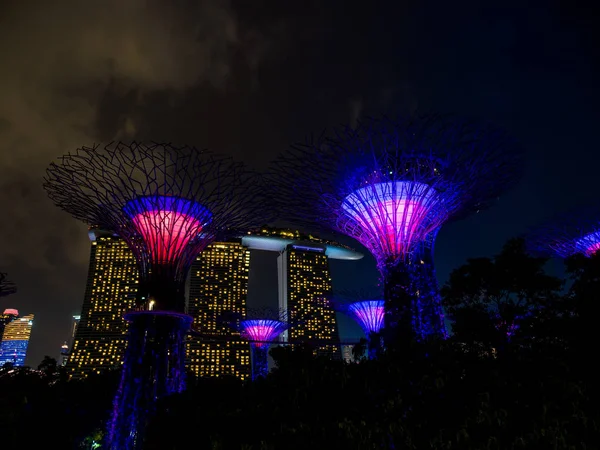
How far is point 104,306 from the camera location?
9431 centimetres

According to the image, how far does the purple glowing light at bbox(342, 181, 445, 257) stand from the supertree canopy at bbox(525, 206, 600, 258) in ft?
42.2

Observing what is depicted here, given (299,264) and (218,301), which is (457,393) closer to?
(218,301)

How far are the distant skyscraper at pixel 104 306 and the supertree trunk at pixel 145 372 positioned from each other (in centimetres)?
6416

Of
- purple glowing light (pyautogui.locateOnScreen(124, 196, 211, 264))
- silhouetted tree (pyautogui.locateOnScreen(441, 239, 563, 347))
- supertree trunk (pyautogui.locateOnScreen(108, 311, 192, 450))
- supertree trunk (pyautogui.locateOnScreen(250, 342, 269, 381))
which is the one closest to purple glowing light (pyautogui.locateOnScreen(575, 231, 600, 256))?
silhouetted tree (pyautogui.locateOnScreen(441, 239, 563, 347))

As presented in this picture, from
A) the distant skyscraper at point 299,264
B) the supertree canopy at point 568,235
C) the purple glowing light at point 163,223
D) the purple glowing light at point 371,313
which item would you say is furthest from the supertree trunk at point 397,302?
the distant skyscraper at point 299,264

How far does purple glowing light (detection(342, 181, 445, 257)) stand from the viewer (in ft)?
71.2

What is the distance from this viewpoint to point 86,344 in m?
88.4

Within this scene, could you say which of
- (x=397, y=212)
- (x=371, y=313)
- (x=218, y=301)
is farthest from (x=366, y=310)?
(x=218, y=301)

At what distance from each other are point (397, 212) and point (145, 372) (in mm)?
13280

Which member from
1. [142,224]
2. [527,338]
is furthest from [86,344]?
[527,338]

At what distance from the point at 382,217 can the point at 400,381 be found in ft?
37.1

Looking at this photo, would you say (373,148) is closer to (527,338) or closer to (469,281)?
(469,281)

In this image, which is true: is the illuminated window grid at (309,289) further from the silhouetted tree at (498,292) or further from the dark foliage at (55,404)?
the silhouetted tree at (498,292)

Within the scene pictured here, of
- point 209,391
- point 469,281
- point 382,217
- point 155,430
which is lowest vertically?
point 155,430
